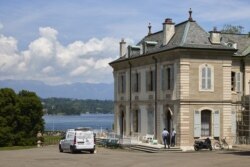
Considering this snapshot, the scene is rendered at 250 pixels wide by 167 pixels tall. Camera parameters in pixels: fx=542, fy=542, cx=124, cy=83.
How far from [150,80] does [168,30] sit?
4.68m

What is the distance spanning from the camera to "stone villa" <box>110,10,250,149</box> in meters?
41.8

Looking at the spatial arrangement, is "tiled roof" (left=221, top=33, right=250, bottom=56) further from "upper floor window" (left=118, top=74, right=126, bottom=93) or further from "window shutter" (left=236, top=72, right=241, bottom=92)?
"upper floor window" (left=118, top=74, right=126, bottom=93)

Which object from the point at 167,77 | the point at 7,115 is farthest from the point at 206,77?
the point at 7,115

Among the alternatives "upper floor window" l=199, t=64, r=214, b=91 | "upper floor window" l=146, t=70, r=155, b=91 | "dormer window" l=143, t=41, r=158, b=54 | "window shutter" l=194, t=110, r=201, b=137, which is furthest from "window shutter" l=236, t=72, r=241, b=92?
"dormer window" l=143, t=41, r=158, b=54

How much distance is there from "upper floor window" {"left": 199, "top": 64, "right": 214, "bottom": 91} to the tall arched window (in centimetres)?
190

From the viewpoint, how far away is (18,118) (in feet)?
189

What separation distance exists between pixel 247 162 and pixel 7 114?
112 ft

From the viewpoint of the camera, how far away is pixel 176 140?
41938 millimetres

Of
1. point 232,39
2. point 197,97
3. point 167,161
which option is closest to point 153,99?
point 197,97

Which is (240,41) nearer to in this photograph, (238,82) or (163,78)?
(238,82)

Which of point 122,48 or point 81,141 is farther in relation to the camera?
point 122,48

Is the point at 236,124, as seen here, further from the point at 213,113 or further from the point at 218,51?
the point at 218,51

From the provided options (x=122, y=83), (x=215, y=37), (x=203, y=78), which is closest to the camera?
(x=203, y=78)

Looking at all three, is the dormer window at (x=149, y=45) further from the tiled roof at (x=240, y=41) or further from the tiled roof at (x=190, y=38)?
the tiled roof at (x=240, y=41)
